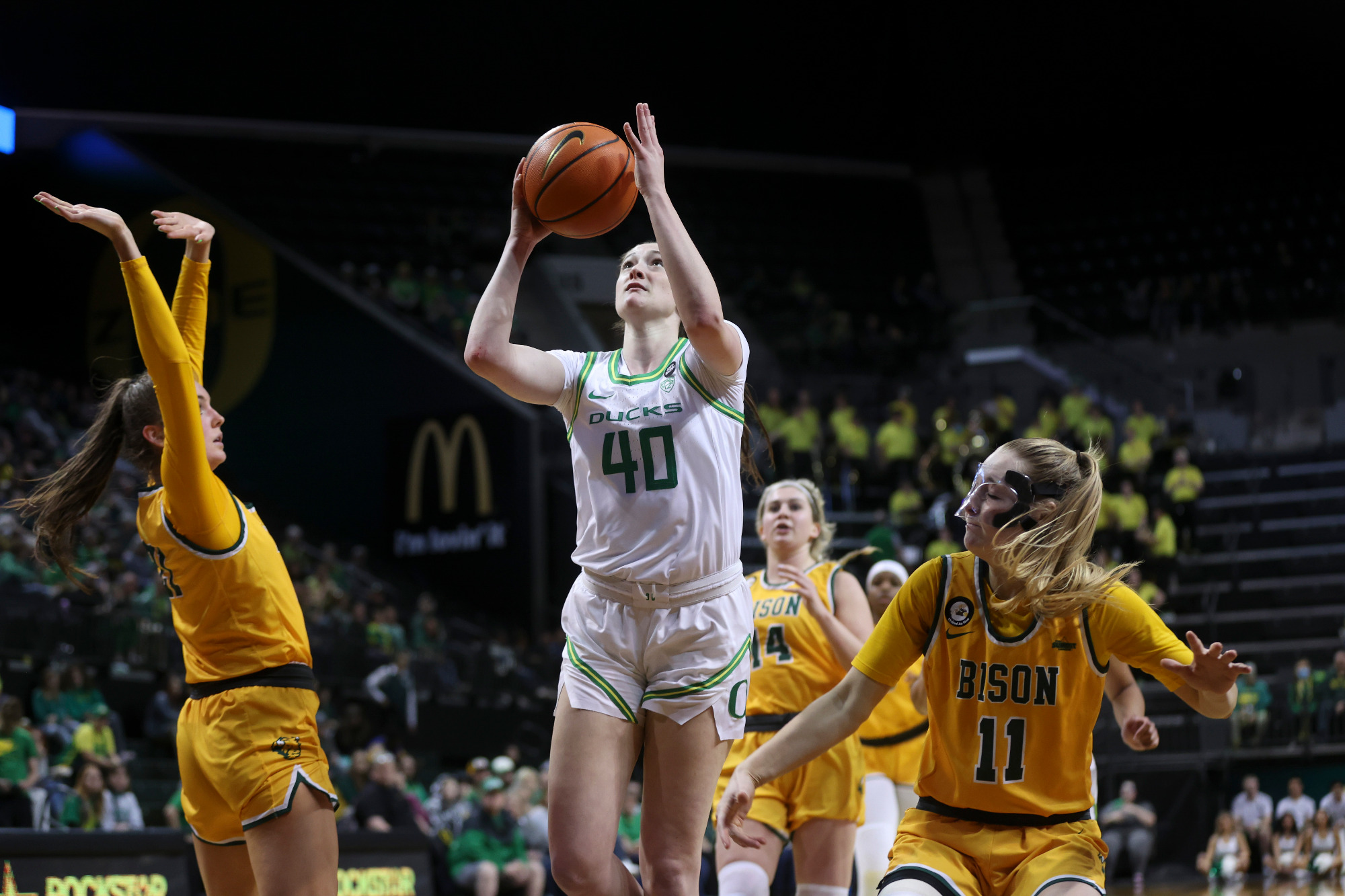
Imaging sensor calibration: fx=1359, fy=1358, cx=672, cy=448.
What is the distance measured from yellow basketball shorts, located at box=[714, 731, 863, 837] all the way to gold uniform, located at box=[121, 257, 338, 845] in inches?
82.9

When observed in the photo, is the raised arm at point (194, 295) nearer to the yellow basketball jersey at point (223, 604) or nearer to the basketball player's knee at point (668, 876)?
the yellow basketball jersey at point (223, 604)

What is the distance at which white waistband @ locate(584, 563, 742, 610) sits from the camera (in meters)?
3.72

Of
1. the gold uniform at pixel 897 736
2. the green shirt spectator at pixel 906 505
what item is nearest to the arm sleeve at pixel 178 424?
the gold uniform at pixel 897 736

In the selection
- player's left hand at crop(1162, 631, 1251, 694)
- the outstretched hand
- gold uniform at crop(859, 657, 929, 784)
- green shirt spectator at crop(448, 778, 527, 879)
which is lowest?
green shirt spectator at crop(448, 778, 527, 879)

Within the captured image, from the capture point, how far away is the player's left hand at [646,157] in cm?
371

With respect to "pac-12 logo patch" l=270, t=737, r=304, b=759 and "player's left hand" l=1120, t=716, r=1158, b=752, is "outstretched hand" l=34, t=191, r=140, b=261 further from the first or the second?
"player's left hand" l=1120, t=716, r=1158, b=752

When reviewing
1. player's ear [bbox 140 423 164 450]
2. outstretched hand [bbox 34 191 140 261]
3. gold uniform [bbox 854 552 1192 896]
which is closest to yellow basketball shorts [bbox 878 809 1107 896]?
gold uniform [bbox 854 552 1192 896]

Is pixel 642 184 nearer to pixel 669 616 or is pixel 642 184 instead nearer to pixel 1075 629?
pixel 669 616

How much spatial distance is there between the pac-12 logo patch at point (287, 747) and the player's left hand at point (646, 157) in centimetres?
175

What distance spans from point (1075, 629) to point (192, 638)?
92.2 inches

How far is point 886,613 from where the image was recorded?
3475 millimetres

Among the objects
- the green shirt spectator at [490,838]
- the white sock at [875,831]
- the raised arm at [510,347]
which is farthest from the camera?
the green shirt spectator at [490,838]

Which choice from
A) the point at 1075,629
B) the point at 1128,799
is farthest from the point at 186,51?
the point at 1075,629

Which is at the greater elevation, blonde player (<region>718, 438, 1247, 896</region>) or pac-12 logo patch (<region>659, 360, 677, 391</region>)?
pac-12 logo patch (<region>659, 360, 677, 391</region>)
